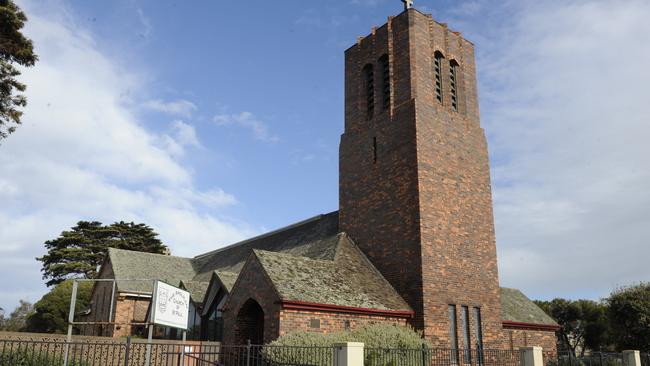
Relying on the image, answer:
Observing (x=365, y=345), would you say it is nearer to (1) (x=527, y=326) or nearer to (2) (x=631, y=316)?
(1) (x=527, y=326)

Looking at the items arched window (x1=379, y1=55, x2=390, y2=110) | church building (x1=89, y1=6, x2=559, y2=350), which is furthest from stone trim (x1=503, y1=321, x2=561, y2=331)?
arched window (x1=379, y1=55, x2=390, y2=110)

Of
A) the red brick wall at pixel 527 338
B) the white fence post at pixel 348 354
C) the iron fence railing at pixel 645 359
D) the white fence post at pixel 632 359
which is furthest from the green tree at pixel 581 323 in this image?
the white fence post at pixel 348 354

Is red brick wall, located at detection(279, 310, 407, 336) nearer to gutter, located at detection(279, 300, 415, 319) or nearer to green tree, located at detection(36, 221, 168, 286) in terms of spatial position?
gutter, located at detection(279, 300, 415, 319)

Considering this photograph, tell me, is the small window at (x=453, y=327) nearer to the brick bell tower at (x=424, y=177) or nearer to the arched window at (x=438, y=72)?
the brick bell tower at (x=424, y=177)

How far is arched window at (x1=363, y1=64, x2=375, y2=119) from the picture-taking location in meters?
26.6

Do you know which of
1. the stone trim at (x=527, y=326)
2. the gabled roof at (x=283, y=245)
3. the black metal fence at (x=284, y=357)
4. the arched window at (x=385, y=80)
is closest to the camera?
the black metal fence at (x=284, y=357)

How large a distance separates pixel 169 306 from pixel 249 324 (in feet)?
18.1

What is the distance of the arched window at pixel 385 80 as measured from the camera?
25.8 meters

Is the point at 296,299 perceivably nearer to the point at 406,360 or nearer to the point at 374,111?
the point at 406,360

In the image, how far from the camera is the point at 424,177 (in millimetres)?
22703

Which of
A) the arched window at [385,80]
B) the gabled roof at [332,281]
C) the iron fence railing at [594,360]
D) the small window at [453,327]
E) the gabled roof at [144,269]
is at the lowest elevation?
the iron fence railing at [594,360]

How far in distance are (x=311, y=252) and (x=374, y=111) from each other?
746 cm

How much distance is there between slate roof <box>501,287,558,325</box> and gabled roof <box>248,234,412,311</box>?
24.6ft

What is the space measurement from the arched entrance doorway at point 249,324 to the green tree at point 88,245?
4161 centimetres
